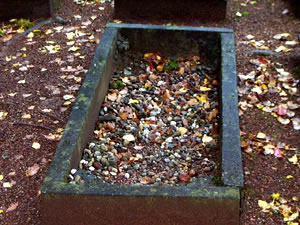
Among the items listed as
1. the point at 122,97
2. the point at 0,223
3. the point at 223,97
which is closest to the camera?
the point at 0,223

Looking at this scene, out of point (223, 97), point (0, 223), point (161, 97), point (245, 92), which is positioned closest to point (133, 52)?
point (161, 97)

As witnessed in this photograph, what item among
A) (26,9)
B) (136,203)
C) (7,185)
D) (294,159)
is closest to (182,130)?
(294,159)

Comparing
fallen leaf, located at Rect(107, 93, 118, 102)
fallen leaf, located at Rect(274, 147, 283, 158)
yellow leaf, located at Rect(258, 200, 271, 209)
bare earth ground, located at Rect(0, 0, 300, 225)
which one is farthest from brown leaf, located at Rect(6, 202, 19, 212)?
fallen leaf, located at Rect(274, 147, 283, 158)

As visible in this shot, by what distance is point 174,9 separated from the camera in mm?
6367

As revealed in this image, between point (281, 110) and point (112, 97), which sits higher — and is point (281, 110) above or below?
below

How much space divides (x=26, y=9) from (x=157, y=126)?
2.98 m

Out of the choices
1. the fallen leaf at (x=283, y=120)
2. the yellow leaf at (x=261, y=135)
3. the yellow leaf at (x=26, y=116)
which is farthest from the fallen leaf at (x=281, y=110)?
the yellow leaf at (x=26, y=116)

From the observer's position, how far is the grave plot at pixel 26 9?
20.7 ft

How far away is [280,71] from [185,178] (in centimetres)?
218

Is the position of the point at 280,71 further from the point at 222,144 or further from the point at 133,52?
the point at 222,144

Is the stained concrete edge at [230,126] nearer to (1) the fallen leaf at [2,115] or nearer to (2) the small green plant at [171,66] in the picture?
(2) the small green plant at [171,66]

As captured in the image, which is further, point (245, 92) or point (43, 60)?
point (43, 60)

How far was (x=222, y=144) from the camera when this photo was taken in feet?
11.4

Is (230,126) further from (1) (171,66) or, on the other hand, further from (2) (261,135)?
(1) (171,66)
